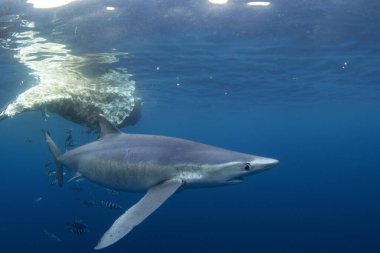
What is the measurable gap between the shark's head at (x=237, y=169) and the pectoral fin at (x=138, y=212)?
0.58 metres

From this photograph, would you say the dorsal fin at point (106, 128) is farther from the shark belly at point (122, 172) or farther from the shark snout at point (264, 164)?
the shark snout at point (264, 164)

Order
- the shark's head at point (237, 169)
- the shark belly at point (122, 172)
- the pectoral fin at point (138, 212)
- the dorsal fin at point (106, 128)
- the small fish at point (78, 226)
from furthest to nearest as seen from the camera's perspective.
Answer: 1. the small fish at point (78, 226)
2. the dorsal fin at point (106, 128)
3. the shark belly at point (122, 172)
4. the shark's head at point (237, 169)
5. the pectoral fin at point (138, 212)

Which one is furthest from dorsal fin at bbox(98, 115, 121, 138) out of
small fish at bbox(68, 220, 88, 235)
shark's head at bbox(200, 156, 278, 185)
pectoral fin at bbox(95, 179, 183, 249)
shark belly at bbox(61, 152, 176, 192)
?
small fish at bbox(68, 220, 88, 235)

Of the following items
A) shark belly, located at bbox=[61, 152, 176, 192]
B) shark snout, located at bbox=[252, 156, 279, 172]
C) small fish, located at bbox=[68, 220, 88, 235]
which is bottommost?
small fish, located at bbox=[68, 220, 88, 235]

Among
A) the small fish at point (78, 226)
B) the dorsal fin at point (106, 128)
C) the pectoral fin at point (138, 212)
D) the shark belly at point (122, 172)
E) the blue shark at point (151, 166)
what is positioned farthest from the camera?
the small fish at point (78, 226)

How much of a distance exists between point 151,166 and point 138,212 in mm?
1335

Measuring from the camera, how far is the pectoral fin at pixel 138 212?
4.29 metres

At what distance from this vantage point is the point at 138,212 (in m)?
4.66

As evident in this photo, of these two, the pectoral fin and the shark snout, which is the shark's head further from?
the pectoral fin

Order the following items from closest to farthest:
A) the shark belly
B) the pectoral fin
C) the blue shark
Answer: the pectoral fin, the blue shark, the shark belly

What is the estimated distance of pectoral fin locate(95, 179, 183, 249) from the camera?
4.29 m

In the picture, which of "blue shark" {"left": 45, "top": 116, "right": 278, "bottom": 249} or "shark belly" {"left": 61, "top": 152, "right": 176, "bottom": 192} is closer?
"blue shark" {"left": 45, "top": 116, "right": 278, "bottom": 249}

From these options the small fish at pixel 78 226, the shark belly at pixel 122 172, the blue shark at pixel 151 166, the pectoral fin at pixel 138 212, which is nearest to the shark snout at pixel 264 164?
the blue shark at pixel 151 166

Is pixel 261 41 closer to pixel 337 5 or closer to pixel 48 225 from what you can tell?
→ pixel 337 5
